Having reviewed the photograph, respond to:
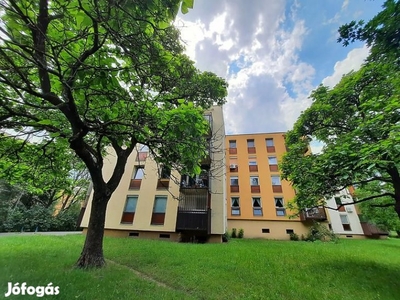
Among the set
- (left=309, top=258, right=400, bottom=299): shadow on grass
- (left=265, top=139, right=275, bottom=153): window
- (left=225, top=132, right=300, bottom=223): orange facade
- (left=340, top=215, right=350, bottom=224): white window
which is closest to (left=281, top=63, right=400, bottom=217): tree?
(left=309, top=258, right=400, bottom=299): shadow on grass

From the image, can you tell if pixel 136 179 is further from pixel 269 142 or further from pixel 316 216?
pixel 316 216

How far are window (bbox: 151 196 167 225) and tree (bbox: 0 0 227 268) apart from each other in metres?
8.33

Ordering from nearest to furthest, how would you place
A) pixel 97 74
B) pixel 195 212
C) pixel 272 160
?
pixel 97 74
pixel 195 212
pixel 272 160

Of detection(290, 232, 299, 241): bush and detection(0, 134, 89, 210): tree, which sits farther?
detection(290, 232, 299, 241): bush

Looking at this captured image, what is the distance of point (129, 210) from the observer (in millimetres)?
15086

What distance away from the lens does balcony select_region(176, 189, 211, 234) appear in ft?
42.9

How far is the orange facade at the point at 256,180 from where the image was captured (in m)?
20.8

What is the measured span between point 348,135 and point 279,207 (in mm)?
16731

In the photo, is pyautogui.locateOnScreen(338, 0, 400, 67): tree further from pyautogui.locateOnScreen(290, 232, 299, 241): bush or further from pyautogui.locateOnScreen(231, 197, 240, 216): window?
pyautogui.locateOnScreen(231, 197, 240, 216): window

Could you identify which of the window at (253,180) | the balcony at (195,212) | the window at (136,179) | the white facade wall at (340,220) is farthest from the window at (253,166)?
the window at (136,179)

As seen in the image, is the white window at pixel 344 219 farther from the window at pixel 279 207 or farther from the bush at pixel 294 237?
the window at pixel 279 207

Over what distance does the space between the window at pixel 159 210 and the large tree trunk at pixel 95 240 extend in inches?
324

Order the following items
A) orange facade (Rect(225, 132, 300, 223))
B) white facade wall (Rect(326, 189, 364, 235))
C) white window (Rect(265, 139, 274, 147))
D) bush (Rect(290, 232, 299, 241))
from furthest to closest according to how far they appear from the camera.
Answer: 1. white window (Rect(265, 139, 274, 147))
2. white facade wall (Rect(326, 189, 364, 235))
3. orange facade (Rect(225, 132, 300, 223))
4. bush (Rect(290, 232, 299, 241))

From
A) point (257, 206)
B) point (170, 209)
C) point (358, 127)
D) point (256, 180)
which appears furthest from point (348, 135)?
point (256, 180)
